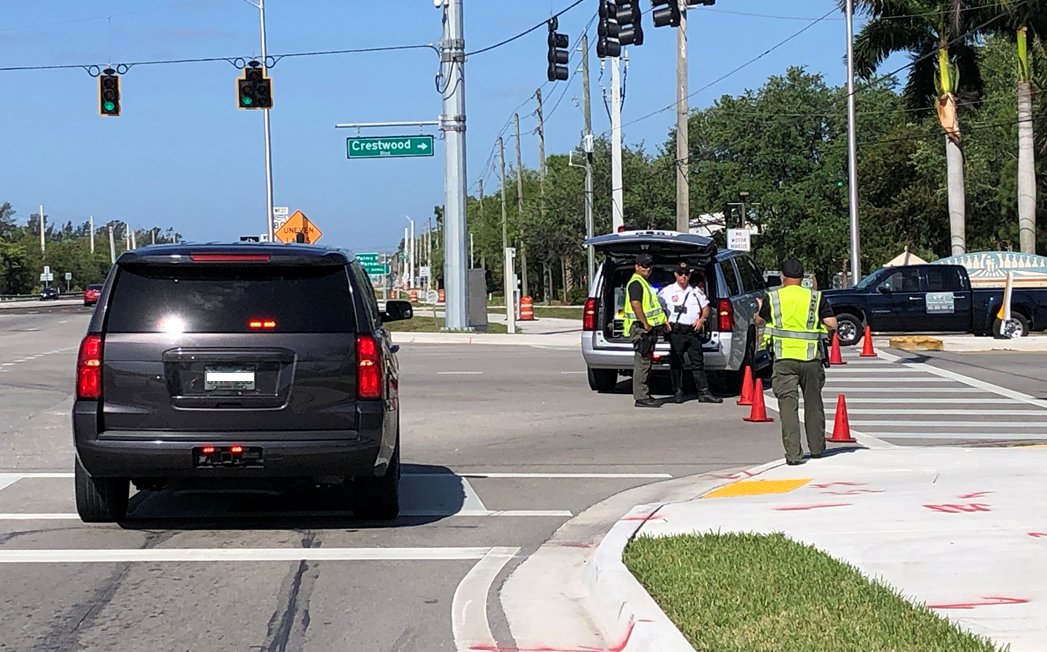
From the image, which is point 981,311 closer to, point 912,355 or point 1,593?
point 912,355

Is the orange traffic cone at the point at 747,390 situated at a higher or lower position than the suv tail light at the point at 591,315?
lower

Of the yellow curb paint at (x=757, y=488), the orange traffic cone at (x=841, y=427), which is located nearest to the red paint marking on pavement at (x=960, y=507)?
the yellow curb paint at (x=757, y=488)

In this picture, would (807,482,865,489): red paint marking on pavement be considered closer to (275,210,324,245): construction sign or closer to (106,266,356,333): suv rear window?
(106,266,356,333): suv rear window

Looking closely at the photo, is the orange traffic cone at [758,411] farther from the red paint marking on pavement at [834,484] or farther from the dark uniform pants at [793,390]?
the red paint marking on pavement at [834,484]

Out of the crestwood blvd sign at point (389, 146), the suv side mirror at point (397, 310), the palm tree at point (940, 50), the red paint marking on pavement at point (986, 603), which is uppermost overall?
the palm tree at point (940, 50)

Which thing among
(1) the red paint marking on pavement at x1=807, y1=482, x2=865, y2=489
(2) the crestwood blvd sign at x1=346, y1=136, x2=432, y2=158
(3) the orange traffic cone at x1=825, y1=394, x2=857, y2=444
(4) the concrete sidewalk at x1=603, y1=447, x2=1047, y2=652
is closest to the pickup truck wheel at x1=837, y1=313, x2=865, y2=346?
(2) the crestwood blvd sign at x1=346, y1=136, x2=432, y2=158

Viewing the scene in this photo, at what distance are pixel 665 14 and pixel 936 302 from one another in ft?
32.0

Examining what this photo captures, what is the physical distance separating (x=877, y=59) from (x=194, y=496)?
122ft

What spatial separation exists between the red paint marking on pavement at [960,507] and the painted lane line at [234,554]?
3305mm

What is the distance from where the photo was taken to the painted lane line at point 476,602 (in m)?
6.46

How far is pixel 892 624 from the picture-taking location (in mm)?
6020

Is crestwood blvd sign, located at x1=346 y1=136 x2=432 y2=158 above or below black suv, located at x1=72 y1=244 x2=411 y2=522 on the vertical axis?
above

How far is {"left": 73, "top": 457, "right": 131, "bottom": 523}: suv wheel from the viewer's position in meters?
9.07

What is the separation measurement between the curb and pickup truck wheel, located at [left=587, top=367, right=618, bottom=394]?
10.2 meters
